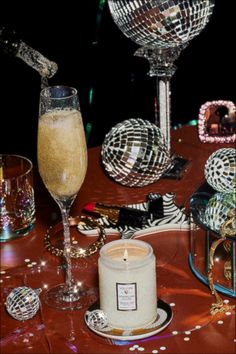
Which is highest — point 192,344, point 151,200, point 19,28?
point 19,28

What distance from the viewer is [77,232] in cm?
154

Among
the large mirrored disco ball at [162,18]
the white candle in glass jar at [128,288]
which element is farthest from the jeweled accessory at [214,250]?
the large mirrored disco ball at [162,18]

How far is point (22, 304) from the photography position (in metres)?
1.28

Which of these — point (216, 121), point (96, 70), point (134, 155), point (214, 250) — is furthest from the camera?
point (96, 70)

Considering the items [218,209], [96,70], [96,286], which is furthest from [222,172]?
[96,70]

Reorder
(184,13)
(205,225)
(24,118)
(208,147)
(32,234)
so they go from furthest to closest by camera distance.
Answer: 1. (24,118)
2. (208,147)
3. (184,13)
4. (32,234)
5. (205,225)

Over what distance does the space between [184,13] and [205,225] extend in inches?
20.8

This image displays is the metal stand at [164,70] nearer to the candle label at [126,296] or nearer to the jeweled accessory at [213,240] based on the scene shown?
the jeweled accessory at [213,240]

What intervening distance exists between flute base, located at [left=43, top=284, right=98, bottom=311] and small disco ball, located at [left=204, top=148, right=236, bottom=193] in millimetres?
285

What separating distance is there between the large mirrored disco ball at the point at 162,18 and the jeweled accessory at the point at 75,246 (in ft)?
1.39

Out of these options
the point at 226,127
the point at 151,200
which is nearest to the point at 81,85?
the point at 226,127

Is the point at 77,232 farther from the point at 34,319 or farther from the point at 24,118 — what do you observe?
the point at 24,118

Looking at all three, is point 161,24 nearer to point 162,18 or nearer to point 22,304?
point 162,18

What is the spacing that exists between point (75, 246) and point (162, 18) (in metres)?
0.52
